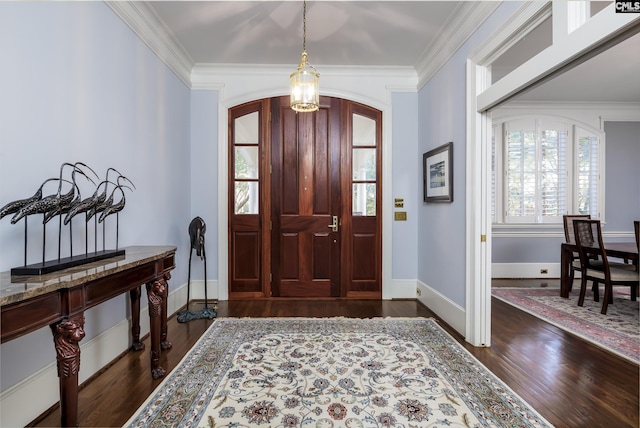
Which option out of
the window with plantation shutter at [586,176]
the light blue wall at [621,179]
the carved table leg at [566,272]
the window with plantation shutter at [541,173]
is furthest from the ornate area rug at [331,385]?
the window with plantation shutter at [586,176]

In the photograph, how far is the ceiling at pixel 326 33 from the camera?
2.87 metres

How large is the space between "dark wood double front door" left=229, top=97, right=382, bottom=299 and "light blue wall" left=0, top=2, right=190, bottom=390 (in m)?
1.00

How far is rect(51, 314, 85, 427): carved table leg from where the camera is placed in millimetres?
1399

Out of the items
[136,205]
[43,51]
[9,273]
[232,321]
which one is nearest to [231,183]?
[136,205]

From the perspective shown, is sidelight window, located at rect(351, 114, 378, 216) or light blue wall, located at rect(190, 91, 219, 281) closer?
light blue wall, located at rect(190, 91, 219, 281)

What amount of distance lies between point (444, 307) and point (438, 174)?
147cm

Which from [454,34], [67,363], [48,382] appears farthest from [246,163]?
[67,363]

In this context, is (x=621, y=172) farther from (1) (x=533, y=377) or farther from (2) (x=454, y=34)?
(1) (x=533, y=377)

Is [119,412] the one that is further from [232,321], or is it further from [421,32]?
[421,32]

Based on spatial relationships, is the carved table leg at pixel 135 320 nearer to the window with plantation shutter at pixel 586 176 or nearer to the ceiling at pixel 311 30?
the ceiling at pixel 311 30

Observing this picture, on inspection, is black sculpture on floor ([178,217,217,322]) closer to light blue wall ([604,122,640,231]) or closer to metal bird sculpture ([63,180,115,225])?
metal bird sculpture ([63,180,115,225])

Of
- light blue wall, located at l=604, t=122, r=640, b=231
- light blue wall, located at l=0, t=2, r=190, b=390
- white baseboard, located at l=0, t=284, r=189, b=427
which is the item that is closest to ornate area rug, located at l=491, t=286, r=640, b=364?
light blue wall, located at l=604, t=122, r=640, b=231

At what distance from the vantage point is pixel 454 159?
323 centimetres

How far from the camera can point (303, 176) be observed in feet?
13.9
